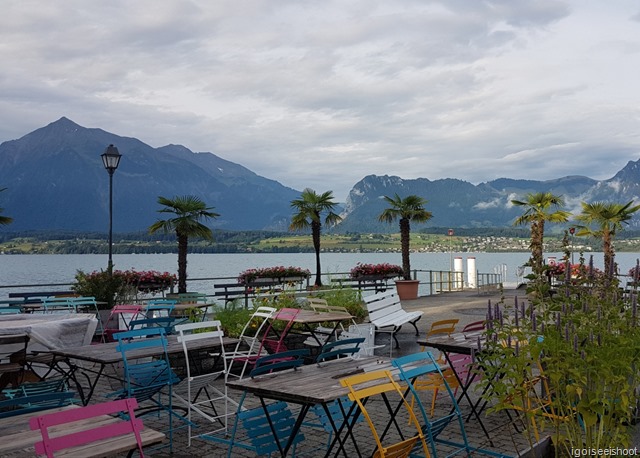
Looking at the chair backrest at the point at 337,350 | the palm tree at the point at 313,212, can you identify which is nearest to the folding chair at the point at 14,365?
the chair backrest at the point at 337,350

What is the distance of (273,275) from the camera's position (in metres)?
18.7

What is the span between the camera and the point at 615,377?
341cm

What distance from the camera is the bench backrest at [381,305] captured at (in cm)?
980

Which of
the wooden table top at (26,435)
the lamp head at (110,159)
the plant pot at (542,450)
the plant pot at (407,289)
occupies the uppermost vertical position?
the lamp head at (110,159)

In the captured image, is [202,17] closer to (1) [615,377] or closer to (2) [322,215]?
(1) [615,377]

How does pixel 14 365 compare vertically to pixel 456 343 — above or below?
below

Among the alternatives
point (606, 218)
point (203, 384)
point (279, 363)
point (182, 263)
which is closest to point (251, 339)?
point (203, 384)

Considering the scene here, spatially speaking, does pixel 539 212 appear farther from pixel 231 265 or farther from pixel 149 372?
pixel 231 265

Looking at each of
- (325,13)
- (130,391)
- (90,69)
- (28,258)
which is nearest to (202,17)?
(325,13)

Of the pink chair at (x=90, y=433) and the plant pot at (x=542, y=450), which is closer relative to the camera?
the pink chair at (x=90, y=433)

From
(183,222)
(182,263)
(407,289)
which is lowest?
(407,289)

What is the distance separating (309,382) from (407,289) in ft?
57.4

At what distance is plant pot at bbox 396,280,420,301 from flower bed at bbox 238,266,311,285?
4.08 m

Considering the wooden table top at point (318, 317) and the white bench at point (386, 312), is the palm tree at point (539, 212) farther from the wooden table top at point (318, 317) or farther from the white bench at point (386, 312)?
the wooden table top at point (318, 317)
